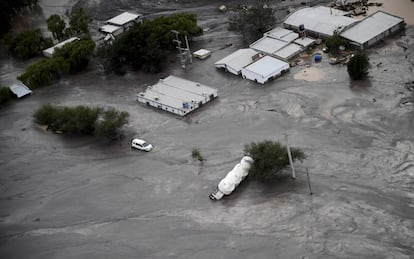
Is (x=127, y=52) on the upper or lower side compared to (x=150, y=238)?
upper

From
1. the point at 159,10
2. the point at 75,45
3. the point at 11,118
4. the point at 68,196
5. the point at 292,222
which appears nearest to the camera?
the point at 292,222

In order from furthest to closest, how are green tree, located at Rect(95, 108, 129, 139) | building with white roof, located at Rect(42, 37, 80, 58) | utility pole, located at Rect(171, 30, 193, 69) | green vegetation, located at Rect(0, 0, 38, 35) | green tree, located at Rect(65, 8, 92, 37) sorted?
green vegetation, located at Rect(0, 0, 38, 35)
green tree, located at Rect(65, 8, 92, 37)
building with white roof, located at Rect(42, 37, 80, 58)
utility pole, located at Rect(171, 30, 193, 69)
green tree, located at Rect(95, 108, 129, 139)

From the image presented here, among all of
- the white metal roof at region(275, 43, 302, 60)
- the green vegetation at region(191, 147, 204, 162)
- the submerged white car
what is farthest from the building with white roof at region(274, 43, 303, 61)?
the submerged white car

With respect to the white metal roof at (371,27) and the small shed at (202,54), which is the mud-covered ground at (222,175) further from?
the small shed at (202,54)

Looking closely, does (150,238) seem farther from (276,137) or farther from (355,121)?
(355,121)

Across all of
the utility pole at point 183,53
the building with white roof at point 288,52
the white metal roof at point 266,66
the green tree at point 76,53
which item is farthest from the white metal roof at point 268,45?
the green tree at point 76,53

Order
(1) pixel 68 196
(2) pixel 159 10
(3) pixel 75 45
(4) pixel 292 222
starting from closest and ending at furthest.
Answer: (4) pixel 292 222 < (1) pixel 68 196 < (3) pixel 75 45 < (2) pixel 159 10

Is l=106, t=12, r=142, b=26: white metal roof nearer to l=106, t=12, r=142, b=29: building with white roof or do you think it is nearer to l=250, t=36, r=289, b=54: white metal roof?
l=106, t=12, r=142, b=29: building with white roof

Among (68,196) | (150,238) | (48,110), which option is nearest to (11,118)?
(48,110)
